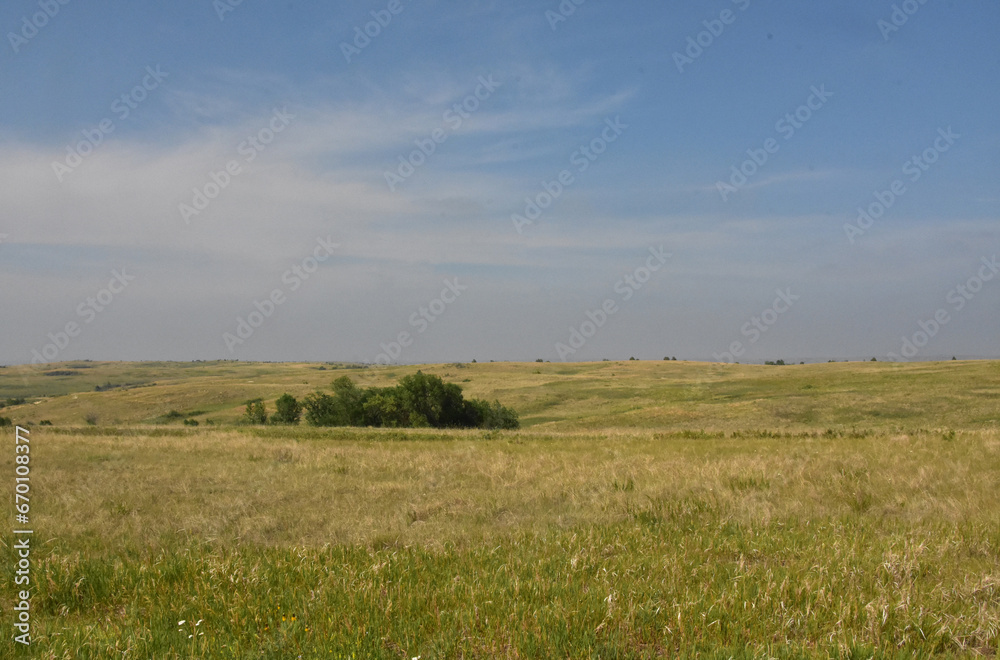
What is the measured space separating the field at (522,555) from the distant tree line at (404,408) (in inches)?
1264

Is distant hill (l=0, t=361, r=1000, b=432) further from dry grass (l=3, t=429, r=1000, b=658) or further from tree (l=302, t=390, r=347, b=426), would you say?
dry grass (l=3, t=429, r=1000, b=658)

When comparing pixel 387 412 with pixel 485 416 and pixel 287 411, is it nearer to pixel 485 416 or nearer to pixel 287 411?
pixel 485 416

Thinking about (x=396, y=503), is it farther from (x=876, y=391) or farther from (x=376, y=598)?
(x=876, y=391)

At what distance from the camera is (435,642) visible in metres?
4.21

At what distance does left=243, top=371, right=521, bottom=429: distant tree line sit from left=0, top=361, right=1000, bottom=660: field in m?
32.1

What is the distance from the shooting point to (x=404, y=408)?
51312mm

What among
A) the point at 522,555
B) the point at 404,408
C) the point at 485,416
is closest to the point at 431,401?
the point at 404,408

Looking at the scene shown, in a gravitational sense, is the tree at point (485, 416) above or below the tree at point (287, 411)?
below

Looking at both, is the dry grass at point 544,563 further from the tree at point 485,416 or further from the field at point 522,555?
the tree at point 485,416

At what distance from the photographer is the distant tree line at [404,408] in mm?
51219

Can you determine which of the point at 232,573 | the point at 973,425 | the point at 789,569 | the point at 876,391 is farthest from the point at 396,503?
the point at 876,391

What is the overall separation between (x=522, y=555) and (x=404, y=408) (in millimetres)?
45595

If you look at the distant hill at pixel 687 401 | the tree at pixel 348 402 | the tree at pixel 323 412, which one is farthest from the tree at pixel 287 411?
the distant hill at pixel 687 401

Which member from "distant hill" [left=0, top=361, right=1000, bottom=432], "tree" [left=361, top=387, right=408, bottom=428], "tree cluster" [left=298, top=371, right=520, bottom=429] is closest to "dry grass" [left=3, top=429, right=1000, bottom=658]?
"distant hill" [left=0, top=361, right=1000, bottom=432]
